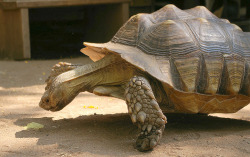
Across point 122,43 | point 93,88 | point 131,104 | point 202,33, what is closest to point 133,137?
point 131,104

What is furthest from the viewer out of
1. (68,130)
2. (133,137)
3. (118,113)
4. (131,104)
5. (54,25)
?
(54,25)

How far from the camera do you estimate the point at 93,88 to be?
10.1 feet

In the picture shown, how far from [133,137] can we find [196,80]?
→ 2.11 ft

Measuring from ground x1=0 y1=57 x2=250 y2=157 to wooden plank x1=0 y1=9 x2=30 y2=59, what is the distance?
8.71 feet

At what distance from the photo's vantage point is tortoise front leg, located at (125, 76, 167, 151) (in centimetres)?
252

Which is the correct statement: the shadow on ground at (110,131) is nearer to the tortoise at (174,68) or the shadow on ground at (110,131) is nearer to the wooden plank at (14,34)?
the tortoise at (174,68)

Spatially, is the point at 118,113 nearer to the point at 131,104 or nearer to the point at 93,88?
the point at 93,88

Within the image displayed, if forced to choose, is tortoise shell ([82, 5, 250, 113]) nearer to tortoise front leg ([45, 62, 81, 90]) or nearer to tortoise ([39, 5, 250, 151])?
tortoise ([39, 5, 250, 151])

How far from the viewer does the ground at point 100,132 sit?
2492mm

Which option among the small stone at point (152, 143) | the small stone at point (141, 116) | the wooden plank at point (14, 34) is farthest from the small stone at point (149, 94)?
the wooden plank at point (14, 34)

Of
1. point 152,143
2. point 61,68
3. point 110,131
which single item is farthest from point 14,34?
point 152,143

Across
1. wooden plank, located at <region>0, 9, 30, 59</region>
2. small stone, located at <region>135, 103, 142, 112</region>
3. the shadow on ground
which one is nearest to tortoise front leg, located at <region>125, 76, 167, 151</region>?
small stone, located at <region>135, 103, 142, 112</region>

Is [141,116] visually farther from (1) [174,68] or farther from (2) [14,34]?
(2) [14,34]

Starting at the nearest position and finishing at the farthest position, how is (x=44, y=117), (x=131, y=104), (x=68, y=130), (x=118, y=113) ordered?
(x=131, y=104) → (x=68, y=130) → (x=44, y=117) → (x=118, y=113)
